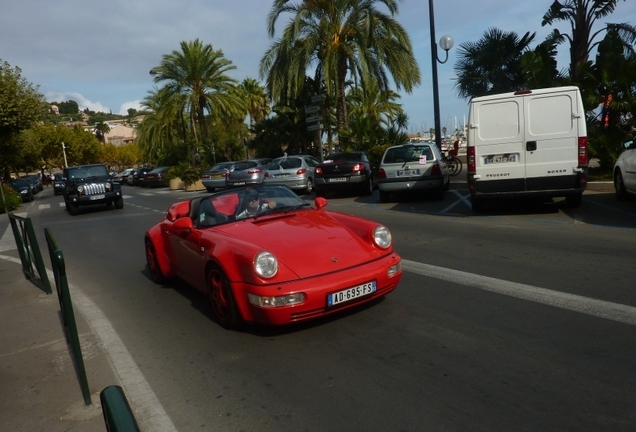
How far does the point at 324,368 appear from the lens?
167 inches

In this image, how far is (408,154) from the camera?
15.3 metres

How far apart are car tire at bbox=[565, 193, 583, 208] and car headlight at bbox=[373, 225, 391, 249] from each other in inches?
287

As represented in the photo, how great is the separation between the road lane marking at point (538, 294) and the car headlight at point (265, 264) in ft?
8.04

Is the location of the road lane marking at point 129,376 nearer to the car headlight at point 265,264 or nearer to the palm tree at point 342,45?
the car headlight at point 265,264

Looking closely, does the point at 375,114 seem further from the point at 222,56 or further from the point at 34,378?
the point at 34,378

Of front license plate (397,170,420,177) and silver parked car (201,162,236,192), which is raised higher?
front license plate (397,170,420,177)

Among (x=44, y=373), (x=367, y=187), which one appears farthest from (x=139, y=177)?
(x=44, y=373)

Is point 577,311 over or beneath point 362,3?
beneath

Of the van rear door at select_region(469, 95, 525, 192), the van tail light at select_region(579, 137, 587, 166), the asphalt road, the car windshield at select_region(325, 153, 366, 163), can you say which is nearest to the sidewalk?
the asphalt road

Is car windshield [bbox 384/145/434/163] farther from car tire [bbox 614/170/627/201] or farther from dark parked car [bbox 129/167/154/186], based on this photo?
dark parked car [bbox 129/167/154/186]

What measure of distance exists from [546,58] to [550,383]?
16.9m

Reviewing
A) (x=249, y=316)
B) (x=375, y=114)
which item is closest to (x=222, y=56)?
(x=375, y=114)

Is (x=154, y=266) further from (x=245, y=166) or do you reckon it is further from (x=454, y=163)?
(x=245, y=166)

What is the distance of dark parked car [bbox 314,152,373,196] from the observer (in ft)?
58.9
